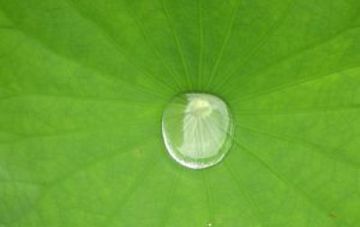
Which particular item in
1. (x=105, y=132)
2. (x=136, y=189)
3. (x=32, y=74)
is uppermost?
(x=32, y=74)

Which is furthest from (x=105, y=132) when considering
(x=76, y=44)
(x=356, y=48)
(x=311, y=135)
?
(x=356, y=48)

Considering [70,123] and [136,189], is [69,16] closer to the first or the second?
[70,123]

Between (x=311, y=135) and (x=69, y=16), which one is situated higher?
(x=69, y=16)
